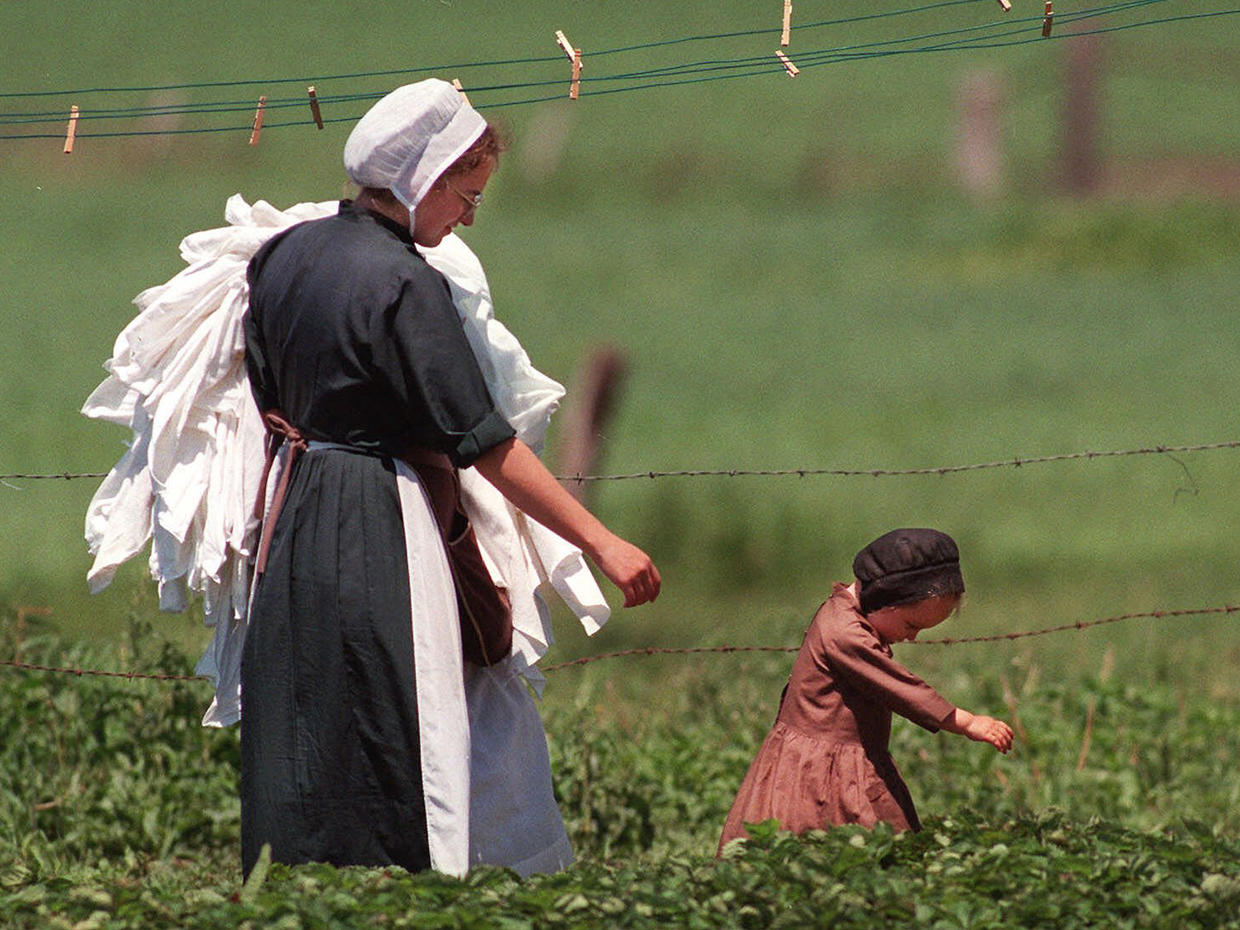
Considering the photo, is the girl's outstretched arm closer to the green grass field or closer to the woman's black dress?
the woman's black dress

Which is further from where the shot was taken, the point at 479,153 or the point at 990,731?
the point at 990,731

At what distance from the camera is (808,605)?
13.9 metres

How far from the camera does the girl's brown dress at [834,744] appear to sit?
4.87 meters

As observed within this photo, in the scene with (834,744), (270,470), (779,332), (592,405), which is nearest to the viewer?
(270,470)

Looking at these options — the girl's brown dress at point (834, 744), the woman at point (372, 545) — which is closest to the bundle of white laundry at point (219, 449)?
the woman at point (372, 545)

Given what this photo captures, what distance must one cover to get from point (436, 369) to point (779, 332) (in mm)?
18562

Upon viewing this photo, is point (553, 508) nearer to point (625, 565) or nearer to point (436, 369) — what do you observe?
point (625, 565)

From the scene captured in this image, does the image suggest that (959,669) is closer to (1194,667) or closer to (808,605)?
(1194,667)

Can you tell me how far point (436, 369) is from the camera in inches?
173

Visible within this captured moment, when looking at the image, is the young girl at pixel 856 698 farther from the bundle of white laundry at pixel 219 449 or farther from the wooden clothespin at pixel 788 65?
the wooden clothespin at pixel 788 65

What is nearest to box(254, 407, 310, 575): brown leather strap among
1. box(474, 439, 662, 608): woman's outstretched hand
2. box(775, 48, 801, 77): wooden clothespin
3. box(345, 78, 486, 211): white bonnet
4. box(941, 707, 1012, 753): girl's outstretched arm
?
box(474, 439, 662, 608): woman's outstretched hand

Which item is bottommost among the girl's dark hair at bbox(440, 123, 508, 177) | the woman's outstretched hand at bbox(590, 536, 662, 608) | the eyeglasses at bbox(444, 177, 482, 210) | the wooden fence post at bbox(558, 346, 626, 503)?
the woman's outstretched hand at bbox(590, 536, 662, 608)

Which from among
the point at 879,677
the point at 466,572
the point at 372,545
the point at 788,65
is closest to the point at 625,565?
the point at 466,572

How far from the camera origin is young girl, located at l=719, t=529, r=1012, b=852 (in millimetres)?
4863
